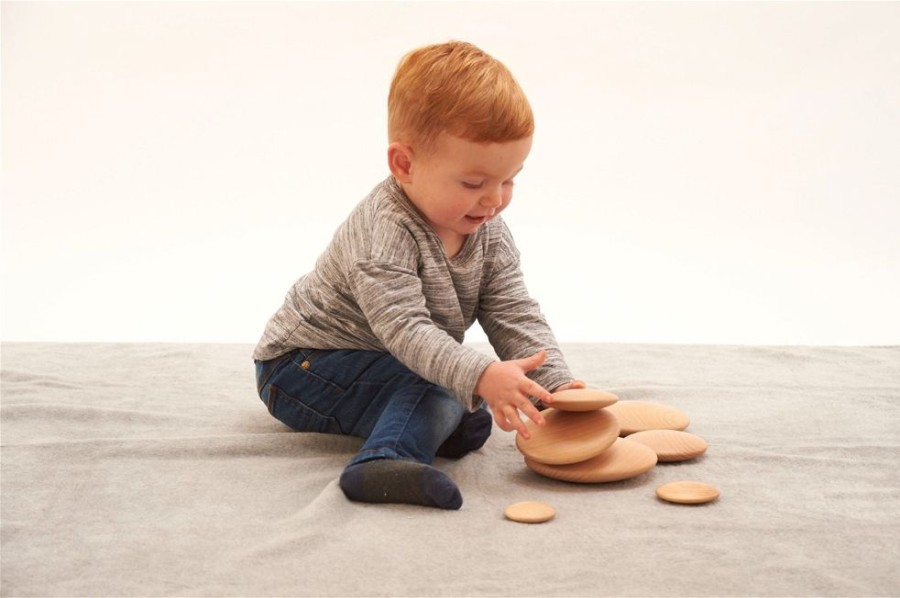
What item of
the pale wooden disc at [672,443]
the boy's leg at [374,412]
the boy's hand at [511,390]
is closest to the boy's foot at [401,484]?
the boy's leg at [374,412]

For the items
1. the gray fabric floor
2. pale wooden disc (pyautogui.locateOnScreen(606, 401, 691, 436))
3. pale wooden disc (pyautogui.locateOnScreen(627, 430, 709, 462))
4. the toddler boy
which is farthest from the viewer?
pale wooden disc (pyautogui.locateOnScreen(606, 401, 691, 436))

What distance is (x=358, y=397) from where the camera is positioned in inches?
58.4

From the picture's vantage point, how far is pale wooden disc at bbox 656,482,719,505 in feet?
4.05

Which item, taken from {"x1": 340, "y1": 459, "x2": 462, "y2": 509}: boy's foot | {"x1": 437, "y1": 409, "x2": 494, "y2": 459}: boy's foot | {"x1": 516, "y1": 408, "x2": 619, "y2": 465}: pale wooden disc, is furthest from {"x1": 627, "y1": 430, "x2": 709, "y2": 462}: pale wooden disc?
{"x1": 340, "y1": 459, "x2": 462, "y2": 509}: boy's foot

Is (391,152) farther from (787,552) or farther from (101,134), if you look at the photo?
(101,134)

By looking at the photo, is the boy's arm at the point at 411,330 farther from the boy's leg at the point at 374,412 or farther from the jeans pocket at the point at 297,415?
the jeans pocket at the point at 297,415

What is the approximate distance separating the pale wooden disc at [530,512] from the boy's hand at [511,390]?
0.32 ft

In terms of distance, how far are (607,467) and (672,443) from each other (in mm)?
151

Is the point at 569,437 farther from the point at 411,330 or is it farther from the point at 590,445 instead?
the point at 411,330

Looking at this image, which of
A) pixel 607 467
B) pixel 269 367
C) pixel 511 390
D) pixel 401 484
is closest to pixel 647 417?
pixel 607 467

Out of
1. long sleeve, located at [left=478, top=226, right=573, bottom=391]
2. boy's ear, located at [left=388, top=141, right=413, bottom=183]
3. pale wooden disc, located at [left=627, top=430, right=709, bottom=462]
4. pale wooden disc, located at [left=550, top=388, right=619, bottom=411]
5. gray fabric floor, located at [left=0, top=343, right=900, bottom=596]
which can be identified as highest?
boy's ear, located at [left=388, top=141, right=413, bottom=183]

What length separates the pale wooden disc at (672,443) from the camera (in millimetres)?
1397

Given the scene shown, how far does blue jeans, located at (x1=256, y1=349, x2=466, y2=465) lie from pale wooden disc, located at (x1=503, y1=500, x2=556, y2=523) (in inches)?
6.8

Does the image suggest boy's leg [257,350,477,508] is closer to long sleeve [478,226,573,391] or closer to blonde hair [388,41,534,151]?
long sleeve [478,226,573,391]
